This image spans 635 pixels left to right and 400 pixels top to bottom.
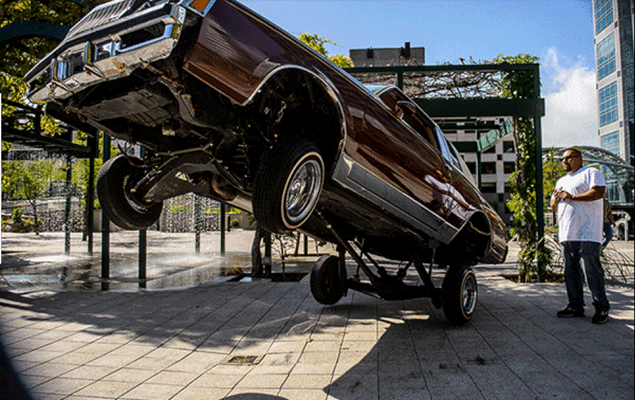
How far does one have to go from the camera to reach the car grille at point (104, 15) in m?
2.41

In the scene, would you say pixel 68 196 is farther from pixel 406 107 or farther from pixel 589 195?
pixel 589 195

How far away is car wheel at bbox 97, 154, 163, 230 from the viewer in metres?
3.56

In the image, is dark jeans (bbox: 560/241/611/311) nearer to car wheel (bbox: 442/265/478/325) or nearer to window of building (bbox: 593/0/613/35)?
car wheel (bbox: 442/265/478/325)

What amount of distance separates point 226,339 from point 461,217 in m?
2.61

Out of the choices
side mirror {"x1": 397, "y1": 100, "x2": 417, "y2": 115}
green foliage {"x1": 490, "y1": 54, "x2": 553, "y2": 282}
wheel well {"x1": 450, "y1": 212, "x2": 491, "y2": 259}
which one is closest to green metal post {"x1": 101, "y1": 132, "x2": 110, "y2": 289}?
side mirror {"x1": 397, "y1": 100, "x2": 417, "y2": 115}

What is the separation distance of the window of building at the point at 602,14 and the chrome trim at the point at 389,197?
6.72 ft

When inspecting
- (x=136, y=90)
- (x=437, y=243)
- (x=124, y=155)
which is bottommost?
(x=437, y=243)

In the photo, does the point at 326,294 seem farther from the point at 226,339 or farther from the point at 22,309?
the point at 22,309

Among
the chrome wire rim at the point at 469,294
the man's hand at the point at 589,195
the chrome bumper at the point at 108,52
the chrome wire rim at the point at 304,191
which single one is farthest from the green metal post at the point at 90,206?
the man's hand at the point at 589,195

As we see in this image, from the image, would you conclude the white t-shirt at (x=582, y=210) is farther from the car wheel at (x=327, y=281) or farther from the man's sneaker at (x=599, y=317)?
the car wheel at (x=327, y=281)

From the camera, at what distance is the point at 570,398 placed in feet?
7.94

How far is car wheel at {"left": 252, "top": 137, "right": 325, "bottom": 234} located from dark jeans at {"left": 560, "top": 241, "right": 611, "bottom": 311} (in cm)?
280

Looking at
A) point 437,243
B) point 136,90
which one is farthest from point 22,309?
point 437,243

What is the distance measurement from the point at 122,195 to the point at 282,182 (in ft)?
5.71
